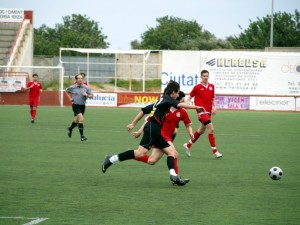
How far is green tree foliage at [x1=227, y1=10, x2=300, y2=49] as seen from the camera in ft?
278

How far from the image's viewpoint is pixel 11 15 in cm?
5666

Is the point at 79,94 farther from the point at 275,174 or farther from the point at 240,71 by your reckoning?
the point at 240,71

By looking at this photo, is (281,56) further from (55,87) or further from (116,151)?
(116,151)

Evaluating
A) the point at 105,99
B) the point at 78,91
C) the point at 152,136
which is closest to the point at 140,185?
the point at 152,136

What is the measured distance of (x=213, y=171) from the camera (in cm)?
1431

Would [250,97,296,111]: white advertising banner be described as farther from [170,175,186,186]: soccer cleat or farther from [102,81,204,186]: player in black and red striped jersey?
[170,175,186,186]: soccer cleat

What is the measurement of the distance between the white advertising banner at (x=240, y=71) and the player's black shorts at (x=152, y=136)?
38.8 m

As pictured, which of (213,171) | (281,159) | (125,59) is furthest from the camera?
(125,59)

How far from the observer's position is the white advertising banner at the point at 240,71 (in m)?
51.0

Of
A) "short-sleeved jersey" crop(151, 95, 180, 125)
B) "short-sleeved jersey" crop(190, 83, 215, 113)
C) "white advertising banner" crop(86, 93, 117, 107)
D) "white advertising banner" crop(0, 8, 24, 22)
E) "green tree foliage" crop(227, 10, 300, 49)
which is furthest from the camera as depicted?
"green tree foliage" crop(227, 10, 300, 49)

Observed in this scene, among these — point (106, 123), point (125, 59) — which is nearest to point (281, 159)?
point (106, 123)

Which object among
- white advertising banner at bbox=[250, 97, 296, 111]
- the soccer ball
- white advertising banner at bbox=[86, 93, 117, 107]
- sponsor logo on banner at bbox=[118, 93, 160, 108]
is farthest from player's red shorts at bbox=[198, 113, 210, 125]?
white advertising banner at bbox=[250, 97, 296, 111]

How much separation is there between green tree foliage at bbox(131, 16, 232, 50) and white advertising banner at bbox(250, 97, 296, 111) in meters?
47.9

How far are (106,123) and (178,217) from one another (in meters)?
21.2
